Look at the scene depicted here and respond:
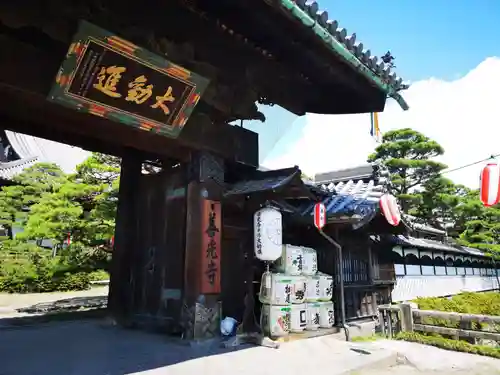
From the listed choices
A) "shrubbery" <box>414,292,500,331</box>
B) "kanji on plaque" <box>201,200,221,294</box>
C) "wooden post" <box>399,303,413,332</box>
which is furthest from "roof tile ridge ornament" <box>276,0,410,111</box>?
"shrubbery" <box>414,292,500,331</box>

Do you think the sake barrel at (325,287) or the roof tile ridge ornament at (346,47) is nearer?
the roof tile ridge ornament at (346,47)

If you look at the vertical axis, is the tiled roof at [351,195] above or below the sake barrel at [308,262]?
above

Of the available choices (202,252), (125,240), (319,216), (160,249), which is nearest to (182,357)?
(202,252)

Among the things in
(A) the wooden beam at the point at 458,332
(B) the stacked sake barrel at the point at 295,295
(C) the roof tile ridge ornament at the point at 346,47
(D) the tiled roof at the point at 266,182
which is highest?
(C) the roof tile ridge ornament at the point at 346,47

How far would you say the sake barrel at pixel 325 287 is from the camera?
8.88m

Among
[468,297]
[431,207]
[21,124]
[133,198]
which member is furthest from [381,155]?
[21,124]

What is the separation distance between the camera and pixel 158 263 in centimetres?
837

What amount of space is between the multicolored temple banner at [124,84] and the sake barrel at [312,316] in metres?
4.88

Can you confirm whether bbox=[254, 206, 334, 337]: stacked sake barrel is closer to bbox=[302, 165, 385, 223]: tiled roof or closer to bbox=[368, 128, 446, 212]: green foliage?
bbox=[302, 165, 385, 223]: tiled roof

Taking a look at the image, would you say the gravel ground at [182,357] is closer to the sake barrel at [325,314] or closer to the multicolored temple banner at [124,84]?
the sake barrel at [325,314]

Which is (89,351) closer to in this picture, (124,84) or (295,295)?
(295,295)

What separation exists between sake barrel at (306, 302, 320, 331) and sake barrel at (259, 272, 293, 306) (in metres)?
0.82

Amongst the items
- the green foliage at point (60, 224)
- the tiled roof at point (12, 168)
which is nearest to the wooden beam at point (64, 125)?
the green foliage at point (60, 224)

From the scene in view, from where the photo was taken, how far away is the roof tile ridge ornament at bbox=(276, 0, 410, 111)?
5216 mm
